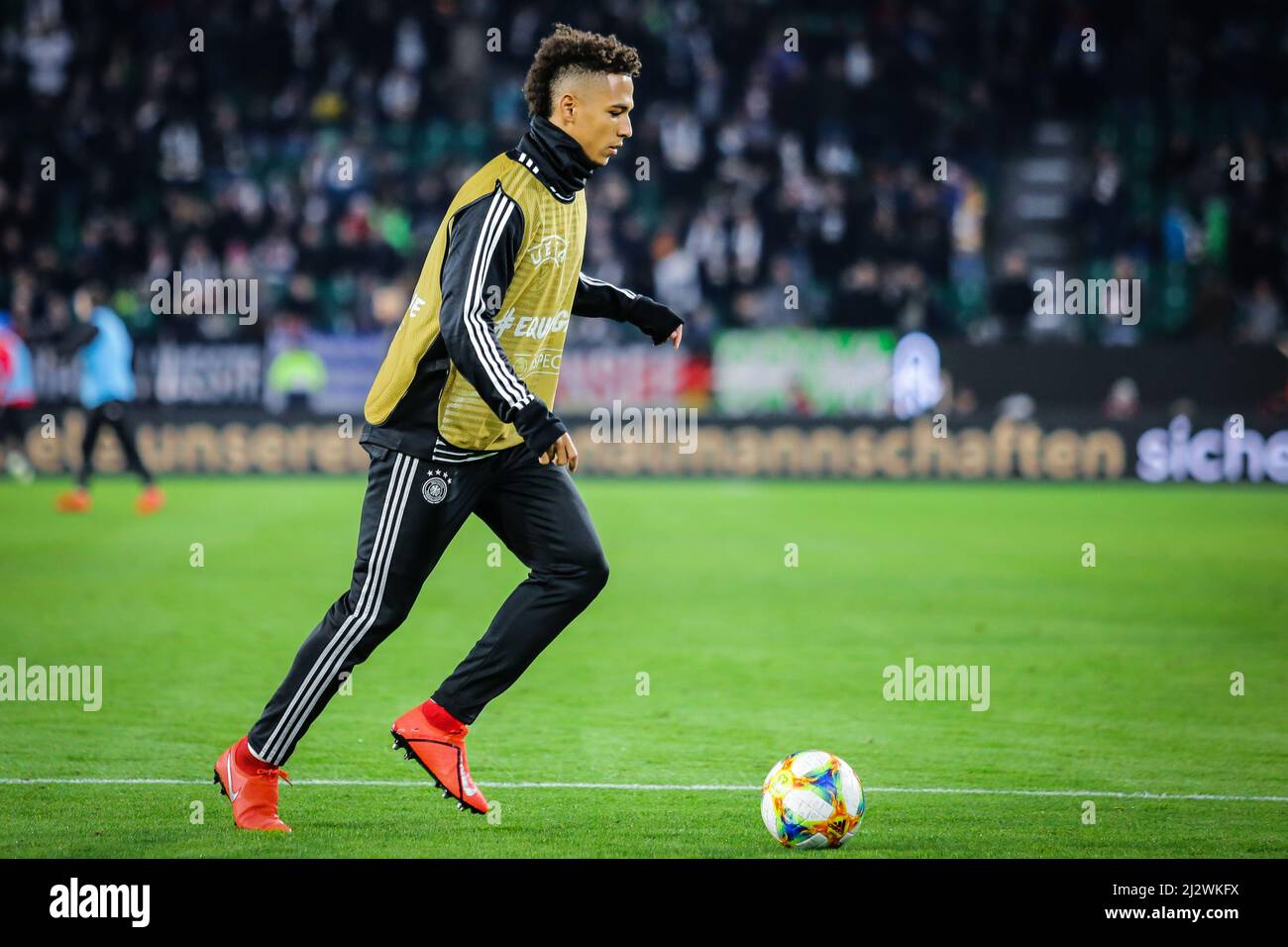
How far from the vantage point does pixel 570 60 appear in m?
5.89

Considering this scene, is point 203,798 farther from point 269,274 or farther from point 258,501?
point 269,274

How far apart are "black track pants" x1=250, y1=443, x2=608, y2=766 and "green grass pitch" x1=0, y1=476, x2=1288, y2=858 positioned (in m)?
0.47

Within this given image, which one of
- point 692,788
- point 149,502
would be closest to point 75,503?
point 149,502

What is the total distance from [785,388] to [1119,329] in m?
4.96

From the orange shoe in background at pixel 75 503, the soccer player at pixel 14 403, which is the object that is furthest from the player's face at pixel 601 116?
the soccer player at pixel 14 403

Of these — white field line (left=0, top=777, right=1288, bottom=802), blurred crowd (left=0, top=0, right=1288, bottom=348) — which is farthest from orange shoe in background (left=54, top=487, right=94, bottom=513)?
white field line (left=0, top=777, right=1288, bottom=802)

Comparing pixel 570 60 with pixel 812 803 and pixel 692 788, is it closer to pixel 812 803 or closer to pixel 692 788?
pixel 812 803

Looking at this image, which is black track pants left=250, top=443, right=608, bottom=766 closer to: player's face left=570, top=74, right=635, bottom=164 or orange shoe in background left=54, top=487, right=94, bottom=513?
player's face left=570, top=74, right=635, bottom=164

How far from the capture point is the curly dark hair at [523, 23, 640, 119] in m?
5.87

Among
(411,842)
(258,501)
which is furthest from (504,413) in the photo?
(258,501)

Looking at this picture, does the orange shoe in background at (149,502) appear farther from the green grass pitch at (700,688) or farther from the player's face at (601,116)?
the player's face at (601,116)

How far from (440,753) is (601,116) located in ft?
7.35

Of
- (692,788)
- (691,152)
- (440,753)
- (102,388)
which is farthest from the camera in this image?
(691,152)

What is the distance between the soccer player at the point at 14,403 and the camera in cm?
2239
